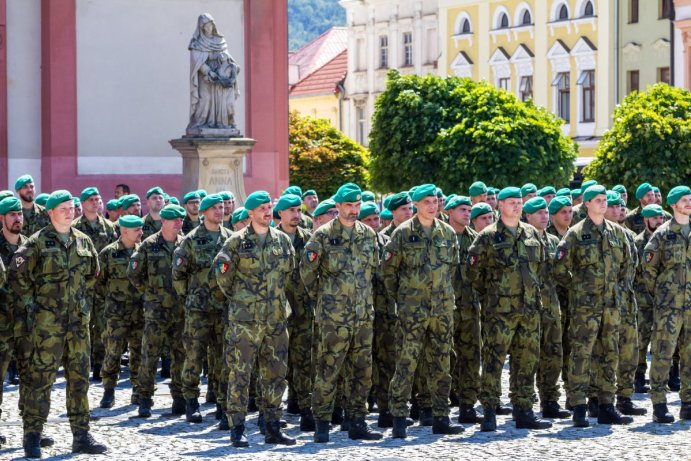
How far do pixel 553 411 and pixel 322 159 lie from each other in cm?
3486

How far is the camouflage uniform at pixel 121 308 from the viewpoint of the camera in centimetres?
1552

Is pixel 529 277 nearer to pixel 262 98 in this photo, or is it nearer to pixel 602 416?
pixel 602 416

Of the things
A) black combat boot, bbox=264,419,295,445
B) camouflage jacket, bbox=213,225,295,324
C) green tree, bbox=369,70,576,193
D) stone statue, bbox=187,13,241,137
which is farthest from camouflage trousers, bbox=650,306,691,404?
green tree, bbox=369,70,576,193

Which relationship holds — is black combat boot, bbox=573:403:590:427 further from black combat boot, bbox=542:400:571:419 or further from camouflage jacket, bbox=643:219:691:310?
camouflage jacket, bbox=643:219:691:310

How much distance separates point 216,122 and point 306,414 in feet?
33.5

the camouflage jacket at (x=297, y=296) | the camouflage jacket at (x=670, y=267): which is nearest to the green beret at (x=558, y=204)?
the camouflage jacket at (x=670, y=267)

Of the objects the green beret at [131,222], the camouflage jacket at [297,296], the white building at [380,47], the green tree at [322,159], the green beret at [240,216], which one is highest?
the white building at [380,47]

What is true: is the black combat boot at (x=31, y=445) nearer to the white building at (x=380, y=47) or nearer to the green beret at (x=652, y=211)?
the green beret at (x=652, y=211)

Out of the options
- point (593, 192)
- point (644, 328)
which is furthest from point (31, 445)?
point (644, 328)

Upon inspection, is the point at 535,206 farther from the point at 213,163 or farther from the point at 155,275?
the point at 213,163

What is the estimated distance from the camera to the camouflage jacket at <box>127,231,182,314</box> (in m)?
14.9

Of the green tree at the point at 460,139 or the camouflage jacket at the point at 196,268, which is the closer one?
the camouflage jacket at the point at 196,268

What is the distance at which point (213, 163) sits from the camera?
23.2 meters

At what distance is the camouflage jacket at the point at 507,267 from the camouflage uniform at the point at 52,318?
3376 mm
